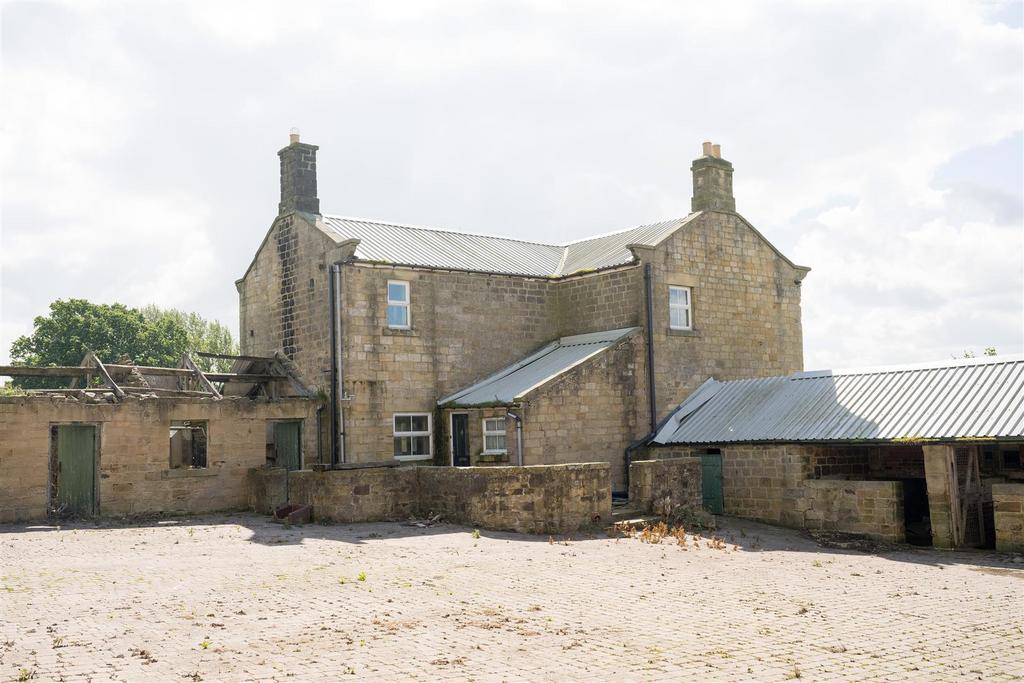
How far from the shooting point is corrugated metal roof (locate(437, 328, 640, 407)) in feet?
76.6

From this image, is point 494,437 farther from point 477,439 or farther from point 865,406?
point 865,406

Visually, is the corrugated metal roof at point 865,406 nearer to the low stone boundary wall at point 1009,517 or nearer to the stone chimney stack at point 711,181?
the low stone boundary wall at point 1009,517

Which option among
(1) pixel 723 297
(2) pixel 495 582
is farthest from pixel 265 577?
(1) pixel 723 297

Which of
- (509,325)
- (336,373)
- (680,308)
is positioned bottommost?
(336,373)

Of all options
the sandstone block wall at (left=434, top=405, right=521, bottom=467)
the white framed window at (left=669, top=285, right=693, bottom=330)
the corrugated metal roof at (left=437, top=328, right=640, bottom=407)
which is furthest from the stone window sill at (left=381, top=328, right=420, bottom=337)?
the white framed window at (left=669, top=285, right=693, bottom=330)

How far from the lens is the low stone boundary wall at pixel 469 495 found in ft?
61.6

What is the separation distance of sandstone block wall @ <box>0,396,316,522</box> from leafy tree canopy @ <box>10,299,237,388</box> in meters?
24.3

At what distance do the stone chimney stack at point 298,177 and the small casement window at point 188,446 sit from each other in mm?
6366

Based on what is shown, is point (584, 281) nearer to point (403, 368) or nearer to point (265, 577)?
point (403, 368)

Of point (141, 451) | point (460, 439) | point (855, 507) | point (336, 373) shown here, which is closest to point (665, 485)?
point (855, 507)

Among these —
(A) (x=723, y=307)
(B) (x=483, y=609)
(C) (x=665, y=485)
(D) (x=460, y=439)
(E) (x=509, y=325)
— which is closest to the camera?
(B) (x=483, y=609)

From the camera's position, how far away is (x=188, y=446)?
1024 inches

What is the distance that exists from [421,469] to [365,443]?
144 inches

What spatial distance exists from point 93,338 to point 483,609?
4027 centimetres
